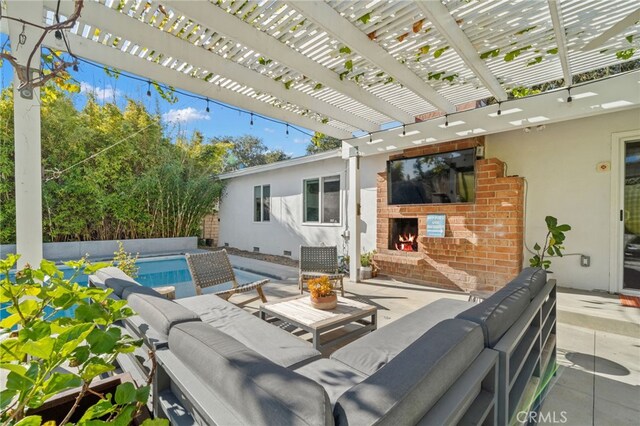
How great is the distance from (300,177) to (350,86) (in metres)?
5.19

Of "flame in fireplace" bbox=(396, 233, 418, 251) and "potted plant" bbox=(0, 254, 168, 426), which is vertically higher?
"potted plant" bbox=(0, 254, 168, 426)

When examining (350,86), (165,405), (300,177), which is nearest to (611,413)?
(165,405)

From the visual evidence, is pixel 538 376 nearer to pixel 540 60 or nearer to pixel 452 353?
pixel 452 353

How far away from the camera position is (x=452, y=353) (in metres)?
1.28

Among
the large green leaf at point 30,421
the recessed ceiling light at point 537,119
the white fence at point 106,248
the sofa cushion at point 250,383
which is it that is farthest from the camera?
the white fence at point 106,248

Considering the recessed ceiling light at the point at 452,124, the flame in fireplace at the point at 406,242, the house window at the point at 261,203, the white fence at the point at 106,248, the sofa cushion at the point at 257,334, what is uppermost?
the recessed ceiling light at the point at 452,124

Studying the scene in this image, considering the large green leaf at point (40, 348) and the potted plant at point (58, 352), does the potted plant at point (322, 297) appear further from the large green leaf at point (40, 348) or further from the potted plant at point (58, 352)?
the large green leaf at point (40, 348)

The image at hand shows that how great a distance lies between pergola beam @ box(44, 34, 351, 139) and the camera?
286 cm

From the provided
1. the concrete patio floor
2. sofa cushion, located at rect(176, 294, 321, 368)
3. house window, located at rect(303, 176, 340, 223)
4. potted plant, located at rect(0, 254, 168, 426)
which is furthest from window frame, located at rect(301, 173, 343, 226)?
potted plant, located at rect(0, 254, 168, 426)

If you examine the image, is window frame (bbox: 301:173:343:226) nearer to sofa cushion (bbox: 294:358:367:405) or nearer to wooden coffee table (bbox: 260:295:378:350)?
wooden coffee table (bbox: 260:295:378:350)

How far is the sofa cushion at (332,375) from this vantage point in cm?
173

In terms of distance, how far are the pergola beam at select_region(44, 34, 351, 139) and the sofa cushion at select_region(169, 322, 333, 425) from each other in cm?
299

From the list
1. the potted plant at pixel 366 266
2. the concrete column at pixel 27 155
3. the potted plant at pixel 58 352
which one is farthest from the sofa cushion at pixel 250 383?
the potted plant at pixel 366 266

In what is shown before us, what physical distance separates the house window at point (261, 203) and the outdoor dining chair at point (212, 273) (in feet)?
17.3
